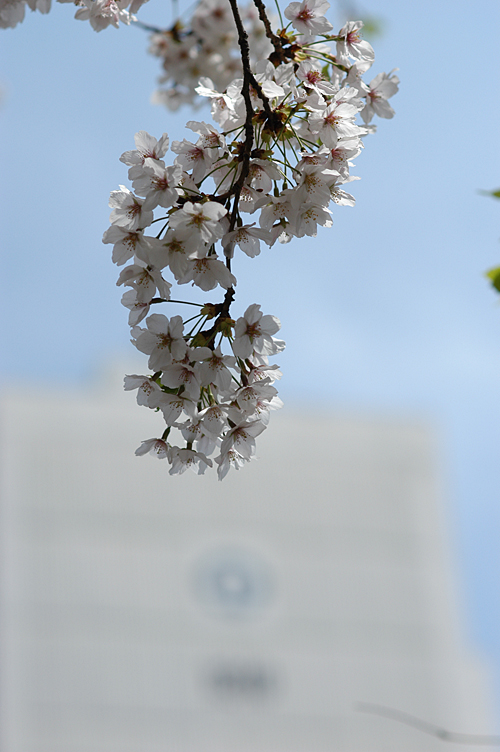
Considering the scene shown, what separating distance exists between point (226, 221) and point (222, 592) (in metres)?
27.0

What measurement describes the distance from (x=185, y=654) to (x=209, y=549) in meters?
3.69

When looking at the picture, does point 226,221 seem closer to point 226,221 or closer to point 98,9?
point 226,221

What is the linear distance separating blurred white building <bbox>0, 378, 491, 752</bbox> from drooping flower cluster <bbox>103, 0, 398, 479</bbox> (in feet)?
84.3

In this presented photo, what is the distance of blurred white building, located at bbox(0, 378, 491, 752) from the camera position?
2591cm

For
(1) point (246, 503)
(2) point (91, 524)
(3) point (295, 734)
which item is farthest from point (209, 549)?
(3) point (295, 734)

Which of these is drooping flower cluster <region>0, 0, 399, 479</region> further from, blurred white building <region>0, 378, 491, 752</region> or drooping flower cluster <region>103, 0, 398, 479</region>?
blurred white building <region>0, 378, 491, 752</region>

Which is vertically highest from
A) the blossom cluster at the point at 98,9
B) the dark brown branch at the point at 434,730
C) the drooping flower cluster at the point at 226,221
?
the blossom cluster at the point at 98,9

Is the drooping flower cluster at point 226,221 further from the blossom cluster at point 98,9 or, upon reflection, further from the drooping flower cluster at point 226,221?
the blossom cluster at point 98,9

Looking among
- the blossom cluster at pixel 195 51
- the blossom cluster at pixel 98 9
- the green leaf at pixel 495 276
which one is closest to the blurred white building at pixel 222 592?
the blossom cluster at pixel 195 51

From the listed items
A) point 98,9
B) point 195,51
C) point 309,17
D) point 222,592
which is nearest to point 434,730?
point 309,17

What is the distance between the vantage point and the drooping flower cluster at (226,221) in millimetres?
864

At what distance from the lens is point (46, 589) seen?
27141 millimetres

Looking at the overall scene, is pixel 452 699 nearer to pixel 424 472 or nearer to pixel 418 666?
pixel 418 666

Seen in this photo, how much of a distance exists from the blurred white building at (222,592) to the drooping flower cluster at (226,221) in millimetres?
25689
